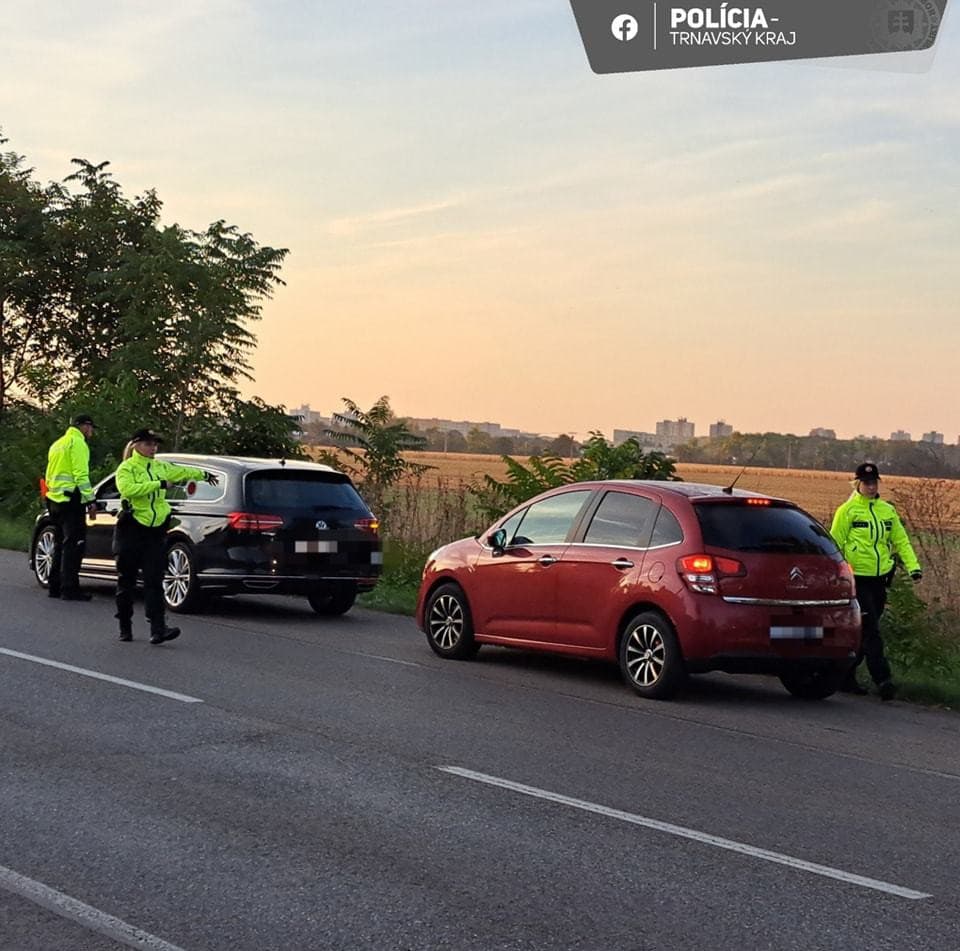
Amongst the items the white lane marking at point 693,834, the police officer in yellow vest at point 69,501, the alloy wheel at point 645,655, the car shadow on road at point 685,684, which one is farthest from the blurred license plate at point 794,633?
the police officer in yellow vest at point 69,501

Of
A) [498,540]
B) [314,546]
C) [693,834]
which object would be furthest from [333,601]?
[693,834]

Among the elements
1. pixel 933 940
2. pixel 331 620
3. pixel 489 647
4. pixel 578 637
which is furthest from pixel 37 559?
pixel 933 940

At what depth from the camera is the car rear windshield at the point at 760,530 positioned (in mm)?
11938

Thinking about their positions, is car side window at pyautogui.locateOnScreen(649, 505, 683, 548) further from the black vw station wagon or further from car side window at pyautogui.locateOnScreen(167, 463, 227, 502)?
car side window at pyautogui.locateOnScreen(167, 463, 227, 502)

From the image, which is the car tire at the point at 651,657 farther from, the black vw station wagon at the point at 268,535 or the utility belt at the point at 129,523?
the black vw station wagon at the point at 268,535

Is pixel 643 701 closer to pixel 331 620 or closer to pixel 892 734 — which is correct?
pixel 892 734

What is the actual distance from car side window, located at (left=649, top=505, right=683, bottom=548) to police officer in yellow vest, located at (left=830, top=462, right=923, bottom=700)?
1.76 metres

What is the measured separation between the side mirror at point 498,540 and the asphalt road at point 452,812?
1237mm

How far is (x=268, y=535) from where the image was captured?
16547 mm

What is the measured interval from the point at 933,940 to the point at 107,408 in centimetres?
2575

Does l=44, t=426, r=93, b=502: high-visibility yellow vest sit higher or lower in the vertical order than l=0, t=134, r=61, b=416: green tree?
lower

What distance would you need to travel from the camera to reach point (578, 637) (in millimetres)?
12602

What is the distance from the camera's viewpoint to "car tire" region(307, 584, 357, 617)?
57.3 feet

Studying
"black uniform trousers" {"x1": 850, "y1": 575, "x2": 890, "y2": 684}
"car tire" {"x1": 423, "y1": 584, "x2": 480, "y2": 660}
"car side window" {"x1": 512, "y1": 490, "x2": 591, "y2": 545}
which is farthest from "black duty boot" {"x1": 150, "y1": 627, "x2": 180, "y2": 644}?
"black uniform trousers" {"x1": 850, "y1": 575, "x2": 890, "y2": 684}
